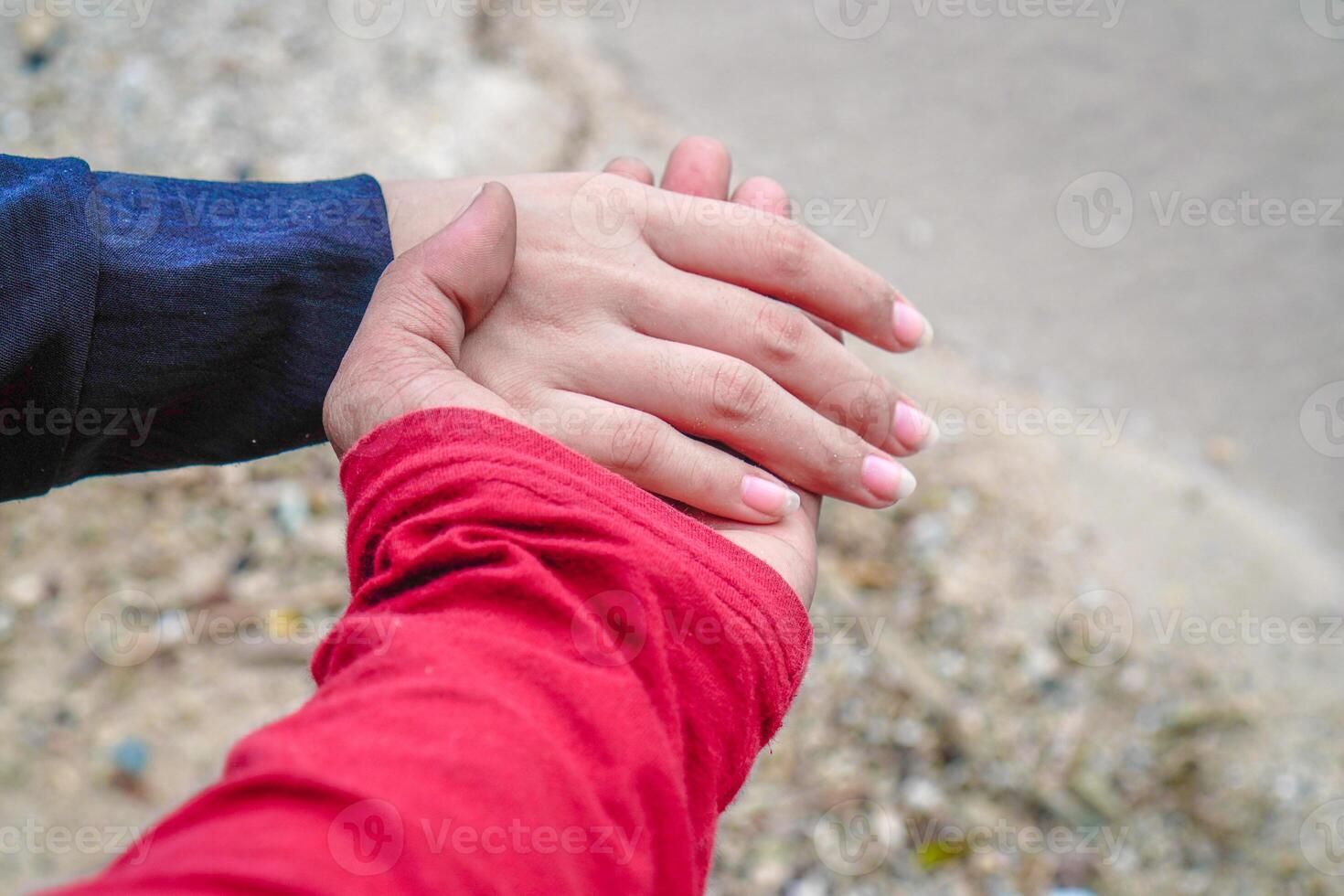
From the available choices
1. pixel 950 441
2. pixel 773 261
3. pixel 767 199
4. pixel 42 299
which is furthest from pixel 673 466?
pixel 950 441

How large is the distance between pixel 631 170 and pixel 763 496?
52cm

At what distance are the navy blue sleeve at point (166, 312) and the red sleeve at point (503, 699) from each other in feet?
1.09

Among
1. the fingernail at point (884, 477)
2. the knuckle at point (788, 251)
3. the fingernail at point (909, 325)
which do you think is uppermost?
the knuckle at point (788, 251)

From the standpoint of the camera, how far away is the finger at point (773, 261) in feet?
3.94

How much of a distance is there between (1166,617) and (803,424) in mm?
1025

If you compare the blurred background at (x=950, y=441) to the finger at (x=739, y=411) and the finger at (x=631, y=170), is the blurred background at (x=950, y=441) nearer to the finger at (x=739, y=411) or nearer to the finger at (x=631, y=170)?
the finger at (x=739, y=411)

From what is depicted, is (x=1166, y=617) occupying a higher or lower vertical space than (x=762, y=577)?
lower

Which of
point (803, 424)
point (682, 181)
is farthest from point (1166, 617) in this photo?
point (682, 181)

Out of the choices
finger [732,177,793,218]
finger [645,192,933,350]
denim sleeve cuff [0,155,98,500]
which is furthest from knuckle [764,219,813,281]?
denim sleeve cuff [0,155,98,500]

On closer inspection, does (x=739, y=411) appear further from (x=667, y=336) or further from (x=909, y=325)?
(x=909, y=325)

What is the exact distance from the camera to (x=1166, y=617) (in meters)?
1.77

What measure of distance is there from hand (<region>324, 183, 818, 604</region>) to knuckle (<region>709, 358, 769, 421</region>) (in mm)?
122

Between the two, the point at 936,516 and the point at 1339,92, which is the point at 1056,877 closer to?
the point at 936,516

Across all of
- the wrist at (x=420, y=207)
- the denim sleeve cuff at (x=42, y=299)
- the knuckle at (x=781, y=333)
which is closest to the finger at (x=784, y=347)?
the knuckle at (x=781, y=333)
